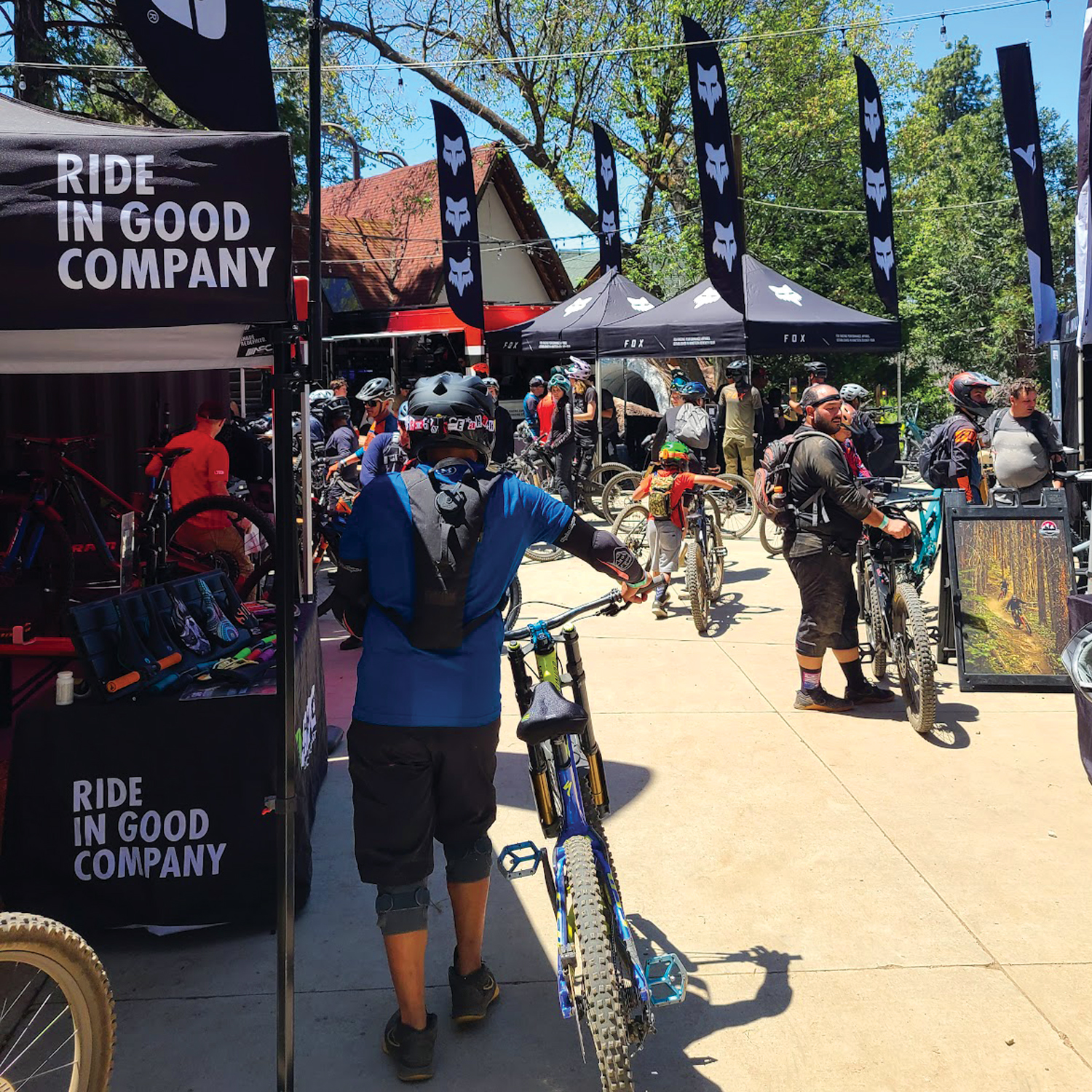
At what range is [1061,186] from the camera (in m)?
47.8

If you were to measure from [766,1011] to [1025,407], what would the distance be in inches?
229

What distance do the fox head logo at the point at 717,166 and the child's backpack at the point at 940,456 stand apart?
4955mm

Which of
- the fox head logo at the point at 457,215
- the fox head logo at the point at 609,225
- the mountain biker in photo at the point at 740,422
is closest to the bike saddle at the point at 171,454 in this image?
the mountain biker in photo at the point at 740,422

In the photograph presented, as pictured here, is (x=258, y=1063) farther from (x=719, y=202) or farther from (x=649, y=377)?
(x=649, y=377)

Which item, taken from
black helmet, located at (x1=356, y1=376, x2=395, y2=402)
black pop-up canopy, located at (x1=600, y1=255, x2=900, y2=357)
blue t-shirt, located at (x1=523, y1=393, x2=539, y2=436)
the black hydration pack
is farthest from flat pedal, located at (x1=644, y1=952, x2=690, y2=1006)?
blue t-shirt, located at (x1=523, y1=393, x2=539, y2=436)

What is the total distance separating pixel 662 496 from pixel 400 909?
19.8 feet

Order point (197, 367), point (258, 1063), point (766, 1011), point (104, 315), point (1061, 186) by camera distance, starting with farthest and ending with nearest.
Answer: point (1061, 186)
point (197, 367)
point (766, 1011)
point (258, 1063)
point (104, 315)

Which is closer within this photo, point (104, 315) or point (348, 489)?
point (104, 315)

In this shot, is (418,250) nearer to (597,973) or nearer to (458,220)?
(458,220)

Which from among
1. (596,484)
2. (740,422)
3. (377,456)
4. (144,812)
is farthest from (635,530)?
(144,812)

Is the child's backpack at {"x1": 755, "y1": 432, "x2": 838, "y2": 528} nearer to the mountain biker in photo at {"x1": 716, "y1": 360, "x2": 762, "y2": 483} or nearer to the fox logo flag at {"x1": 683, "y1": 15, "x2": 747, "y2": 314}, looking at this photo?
the fox logo flag at {"x1": 683, "y1": 15, "x2": 747, "y2": 314}

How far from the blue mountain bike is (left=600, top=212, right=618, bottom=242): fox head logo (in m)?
14.5

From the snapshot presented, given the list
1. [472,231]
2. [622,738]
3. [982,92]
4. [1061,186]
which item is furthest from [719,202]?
[982,92]

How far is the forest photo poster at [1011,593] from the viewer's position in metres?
6.71
